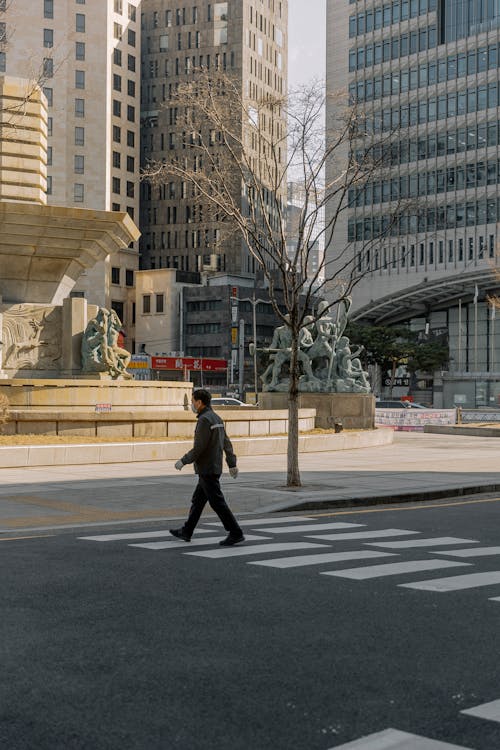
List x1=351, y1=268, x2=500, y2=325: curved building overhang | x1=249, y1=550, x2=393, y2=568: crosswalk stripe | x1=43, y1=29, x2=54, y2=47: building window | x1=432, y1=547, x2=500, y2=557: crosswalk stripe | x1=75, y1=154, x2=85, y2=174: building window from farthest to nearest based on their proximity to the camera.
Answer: x1=75, y1=154, x2=85, y2=174: building window < x1=43, y1=29, x2=54, y2=47: building window < x1=351, y1=268, x2=500, y2=325: curved building overhang < x1=432, y1=547, x2=500, y2=557: crosswalk stripe < x1=249, y1=550, x2=393, y2=568: crosswalk stripe

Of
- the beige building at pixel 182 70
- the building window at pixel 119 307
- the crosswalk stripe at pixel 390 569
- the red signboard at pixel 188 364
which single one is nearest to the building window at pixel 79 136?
the building window at pixel 119 307

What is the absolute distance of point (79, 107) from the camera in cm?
11606

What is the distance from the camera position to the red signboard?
10100 cm

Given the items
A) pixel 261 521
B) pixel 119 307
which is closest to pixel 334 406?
pixel 261 521

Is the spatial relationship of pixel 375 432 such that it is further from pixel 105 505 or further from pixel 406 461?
pixel 105 505

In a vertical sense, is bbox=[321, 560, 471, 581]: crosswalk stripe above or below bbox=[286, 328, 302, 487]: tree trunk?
below

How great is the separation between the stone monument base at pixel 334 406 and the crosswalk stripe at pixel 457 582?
25.5 m

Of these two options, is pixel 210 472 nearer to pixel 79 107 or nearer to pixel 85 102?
pixel 79 107

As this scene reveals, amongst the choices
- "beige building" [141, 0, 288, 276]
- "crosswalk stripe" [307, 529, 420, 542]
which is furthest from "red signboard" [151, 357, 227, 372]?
"crosswalk stripe" [307, 529, 420, 542]

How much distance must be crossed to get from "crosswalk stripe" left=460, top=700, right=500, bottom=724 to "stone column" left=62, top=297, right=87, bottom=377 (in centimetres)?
2152

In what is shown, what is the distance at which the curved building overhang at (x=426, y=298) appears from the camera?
93125 millimetres

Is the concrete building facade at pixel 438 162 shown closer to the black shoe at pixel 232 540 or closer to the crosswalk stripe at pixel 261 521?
the crosswalk stripe at pixel 261 521

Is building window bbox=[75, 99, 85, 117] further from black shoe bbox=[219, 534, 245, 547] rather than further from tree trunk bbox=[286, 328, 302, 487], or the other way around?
black shoe bbox=[219, 534, 245, 547]

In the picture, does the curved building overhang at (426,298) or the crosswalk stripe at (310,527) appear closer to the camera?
the crosswalk stripe at (310,527)
